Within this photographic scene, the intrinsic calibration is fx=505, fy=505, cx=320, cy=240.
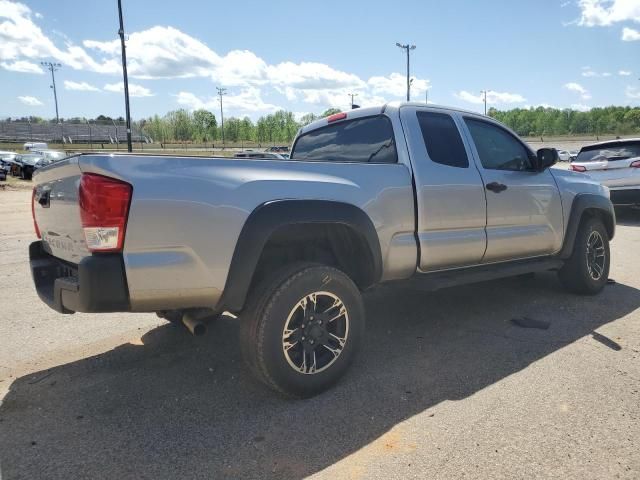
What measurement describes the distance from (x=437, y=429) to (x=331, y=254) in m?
1.41

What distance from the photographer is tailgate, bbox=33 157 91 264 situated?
2.79 m

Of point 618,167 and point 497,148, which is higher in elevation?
point 497,148

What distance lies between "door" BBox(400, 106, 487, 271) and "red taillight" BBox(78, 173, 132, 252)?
209 centimetres

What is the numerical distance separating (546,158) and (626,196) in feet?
23.5

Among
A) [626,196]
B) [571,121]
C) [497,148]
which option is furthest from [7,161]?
[571,121]

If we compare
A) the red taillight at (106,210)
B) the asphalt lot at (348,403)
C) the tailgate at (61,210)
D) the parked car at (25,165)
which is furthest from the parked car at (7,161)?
the red taillight at (106,210)

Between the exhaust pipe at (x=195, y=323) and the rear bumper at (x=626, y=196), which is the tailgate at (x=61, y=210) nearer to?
the exhaust pipe at (x=195, y=323)

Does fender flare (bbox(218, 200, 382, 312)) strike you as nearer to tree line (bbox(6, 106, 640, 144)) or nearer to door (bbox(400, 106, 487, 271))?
door (bbox(400, 106, 487, 271))

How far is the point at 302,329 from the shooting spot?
10.4ft

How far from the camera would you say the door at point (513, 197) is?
4379mm

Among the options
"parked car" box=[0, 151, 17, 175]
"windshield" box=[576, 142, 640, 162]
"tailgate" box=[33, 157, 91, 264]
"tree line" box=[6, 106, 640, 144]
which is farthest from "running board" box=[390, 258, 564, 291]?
"tree line" box=[6, 106, 640, 144]

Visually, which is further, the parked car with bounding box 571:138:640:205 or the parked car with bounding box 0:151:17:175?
the parked car with bounding box 0:151:17:175

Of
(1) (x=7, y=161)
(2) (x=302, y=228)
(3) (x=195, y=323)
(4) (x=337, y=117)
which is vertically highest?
(4) (x=337, y=117)

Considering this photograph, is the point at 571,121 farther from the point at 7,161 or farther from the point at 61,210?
the point at 61,210
